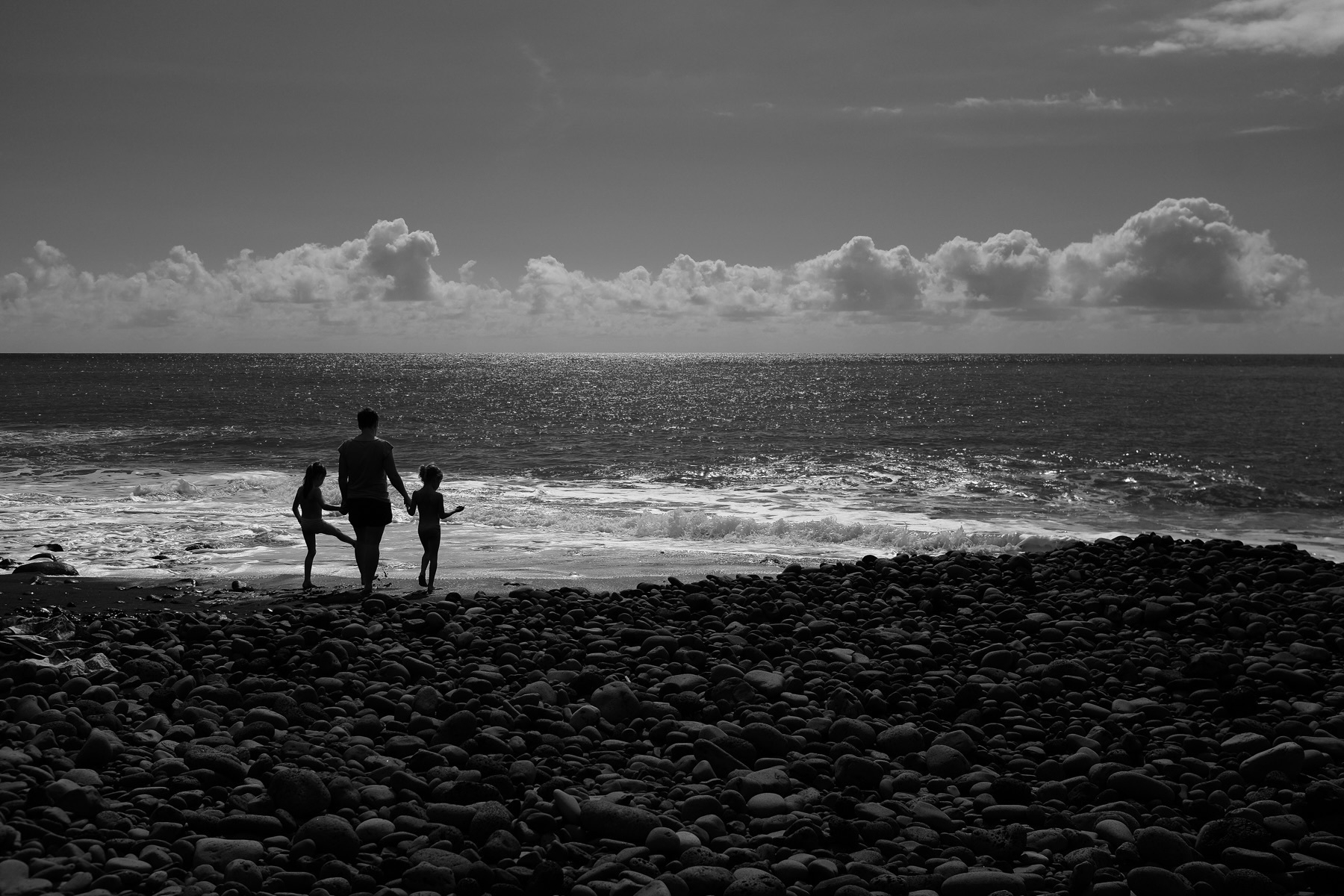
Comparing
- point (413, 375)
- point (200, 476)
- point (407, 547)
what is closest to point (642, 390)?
point (413, 375)

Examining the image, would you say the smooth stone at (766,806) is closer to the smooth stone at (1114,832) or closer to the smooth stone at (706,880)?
the smooth stone at (706,880)

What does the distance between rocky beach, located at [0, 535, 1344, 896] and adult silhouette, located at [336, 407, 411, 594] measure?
1.02 metres

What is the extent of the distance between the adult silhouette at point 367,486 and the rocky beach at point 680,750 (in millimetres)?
1019

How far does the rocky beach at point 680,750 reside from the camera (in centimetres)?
450

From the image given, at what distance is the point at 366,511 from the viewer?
404 inches

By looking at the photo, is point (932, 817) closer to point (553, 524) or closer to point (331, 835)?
point (331, 835)

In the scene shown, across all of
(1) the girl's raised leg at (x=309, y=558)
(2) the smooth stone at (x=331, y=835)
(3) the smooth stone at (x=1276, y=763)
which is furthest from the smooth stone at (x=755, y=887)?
(1) the girl's raised leg at (x=309, y=558)

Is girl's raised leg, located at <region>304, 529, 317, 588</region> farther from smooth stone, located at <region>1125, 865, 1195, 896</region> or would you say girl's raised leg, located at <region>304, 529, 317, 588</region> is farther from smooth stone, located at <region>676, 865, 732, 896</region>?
smooth stone, located at <region>1125, 865, 1195, 896</region>

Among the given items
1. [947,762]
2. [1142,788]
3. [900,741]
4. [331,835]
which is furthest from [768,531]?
[331,835]

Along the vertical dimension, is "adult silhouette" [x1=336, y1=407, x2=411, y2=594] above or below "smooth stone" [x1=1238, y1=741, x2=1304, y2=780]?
above

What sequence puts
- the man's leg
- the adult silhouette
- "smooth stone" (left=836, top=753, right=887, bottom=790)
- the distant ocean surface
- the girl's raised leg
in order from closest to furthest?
"smooth stone" (left=836, top=753, right=887, bottom=790) < the adult silhouette < the man's leg < the girl's raised leg < the distant ocean surface

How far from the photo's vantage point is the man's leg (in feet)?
33.9

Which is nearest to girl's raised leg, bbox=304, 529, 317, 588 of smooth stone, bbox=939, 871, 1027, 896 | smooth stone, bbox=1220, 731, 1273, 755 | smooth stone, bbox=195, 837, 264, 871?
smooth stone, bbox=195, 837, 264, 871

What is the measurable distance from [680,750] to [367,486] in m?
5.65
